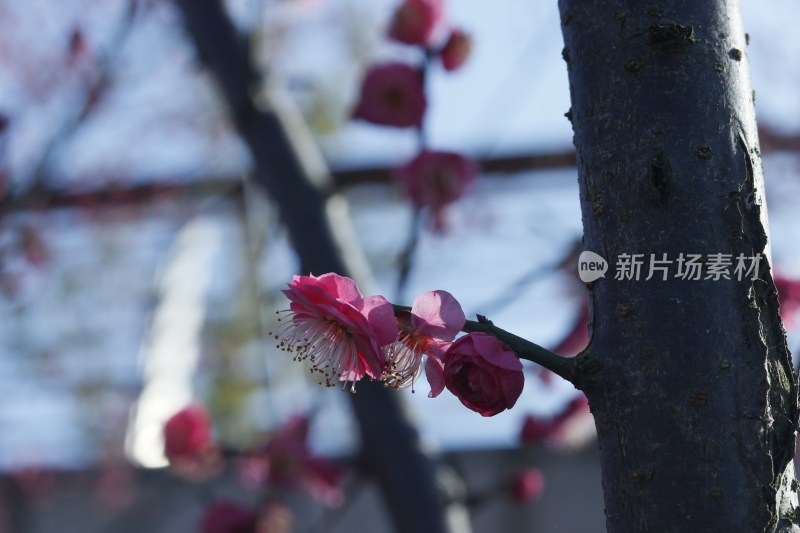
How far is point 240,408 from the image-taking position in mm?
5512

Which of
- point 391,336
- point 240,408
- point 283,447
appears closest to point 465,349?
point 391,336

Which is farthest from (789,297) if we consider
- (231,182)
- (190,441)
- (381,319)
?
(231,182)

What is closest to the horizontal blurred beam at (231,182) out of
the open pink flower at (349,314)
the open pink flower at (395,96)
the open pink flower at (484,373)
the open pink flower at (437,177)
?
the open pink flower at (437,177)

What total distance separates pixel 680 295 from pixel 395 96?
5.64ft

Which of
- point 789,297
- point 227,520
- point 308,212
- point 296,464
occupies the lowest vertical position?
point 227,520

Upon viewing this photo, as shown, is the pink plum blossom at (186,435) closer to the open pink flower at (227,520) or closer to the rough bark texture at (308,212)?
the open pink flower at (227,520)

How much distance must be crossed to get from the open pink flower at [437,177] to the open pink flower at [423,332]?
1603 millimetres

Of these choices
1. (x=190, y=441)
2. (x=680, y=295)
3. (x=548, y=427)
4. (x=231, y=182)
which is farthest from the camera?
(x=231, y=182)

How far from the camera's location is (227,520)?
2.78 meters

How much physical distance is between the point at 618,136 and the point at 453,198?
190 cm

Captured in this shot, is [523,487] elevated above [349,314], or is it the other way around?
[349,314]

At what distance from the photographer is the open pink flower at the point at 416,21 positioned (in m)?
2.37

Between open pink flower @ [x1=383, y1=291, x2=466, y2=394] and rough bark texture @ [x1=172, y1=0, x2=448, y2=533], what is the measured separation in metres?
1.25

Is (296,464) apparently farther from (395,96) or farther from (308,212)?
(395,96)
